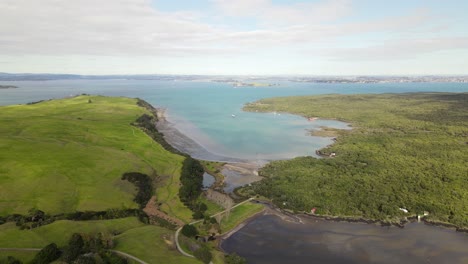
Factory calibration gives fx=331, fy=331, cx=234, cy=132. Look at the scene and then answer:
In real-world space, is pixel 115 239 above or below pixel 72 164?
below

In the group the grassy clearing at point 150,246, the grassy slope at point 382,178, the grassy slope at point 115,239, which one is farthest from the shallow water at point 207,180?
the grassy clearing at point 150,246

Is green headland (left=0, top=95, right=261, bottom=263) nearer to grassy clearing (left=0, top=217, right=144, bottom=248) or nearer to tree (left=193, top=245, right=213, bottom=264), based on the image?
grassy clearing (left=0, top=217, right=144, bottom=248)

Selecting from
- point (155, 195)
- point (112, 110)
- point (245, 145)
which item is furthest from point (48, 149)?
point (112, 110)

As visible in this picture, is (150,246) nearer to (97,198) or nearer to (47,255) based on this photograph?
(47,255)

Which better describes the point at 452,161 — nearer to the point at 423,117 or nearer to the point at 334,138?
the point at 334,138

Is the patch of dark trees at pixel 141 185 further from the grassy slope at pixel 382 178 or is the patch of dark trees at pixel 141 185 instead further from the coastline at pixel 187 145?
the coastline at pixel 187 145

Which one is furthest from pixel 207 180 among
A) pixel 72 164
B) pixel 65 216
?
pixel 65 216

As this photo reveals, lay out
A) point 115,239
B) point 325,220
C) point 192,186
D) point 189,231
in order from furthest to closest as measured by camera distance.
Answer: point 192,186 < point 325,220 < point 189,231 < point 115,239

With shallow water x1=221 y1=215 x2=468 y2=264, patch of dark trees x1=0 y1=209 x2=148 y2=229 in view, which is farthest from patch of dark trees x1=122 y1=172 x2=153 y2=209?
shallow water x1=221 y1=215 x2=468 y2=264
